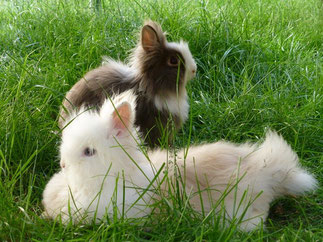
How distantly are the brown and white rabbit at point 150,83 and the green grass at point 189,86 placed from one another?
6.6 inches

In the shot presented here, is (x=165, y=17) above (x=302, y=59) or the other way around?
above

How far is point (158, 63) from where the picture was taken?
9.72 ft

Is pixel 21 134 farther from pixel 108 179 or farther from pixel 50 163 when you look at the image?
pixel 108 179

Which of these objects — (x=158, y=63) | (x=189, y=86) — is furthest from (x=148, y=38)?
(x=189, y=86)

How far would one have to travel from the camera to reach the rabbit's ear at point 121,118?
→ 2008mm

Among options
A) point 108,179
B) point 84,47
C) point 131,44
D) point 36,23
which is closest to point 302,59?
point 131,44

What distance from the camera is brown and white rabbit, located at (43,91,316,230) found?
197cm

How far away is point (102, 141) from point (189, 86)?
168cm

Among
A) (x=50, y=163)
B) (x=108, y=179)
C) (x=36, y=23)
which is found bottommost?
(x=50, y=163)

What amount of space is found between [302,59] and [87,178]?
2614 millimetres

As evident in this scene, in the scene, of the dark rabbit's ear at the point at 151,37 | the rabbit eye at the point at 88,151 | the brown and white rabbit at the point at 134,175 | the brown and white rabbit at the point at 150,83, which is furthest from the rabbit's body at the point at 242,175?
the dark rabbit's ear at the point at 151,37

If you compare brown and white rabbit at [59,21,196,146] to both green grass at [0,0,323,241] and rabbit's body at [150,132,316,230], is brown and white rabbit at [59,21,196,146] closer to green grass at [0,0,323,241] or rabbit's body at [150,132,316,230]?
green grass at [0,0,323,241]

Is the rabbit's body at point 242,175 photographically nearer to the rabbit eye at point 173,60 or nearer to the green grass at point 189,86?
the green grass at point 189,86

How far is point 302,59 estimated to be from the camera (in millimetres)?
3979
